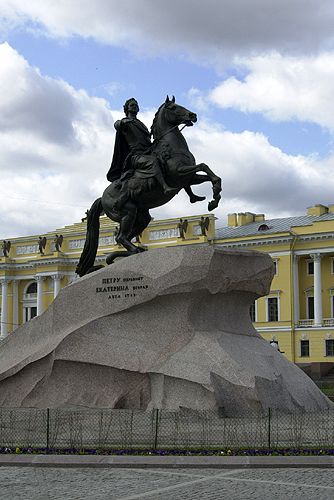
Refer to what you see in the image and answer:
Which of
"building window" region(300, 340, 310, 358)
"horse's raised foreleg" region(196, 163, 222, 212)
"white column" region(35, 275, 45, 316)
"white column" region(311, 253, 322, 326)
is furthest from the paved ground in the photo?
"white column" region(35, 275, 45, 316)

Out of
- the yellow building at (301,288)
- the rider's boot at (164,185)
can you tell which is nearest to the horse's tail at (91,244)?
the rider's boot at (164,185)

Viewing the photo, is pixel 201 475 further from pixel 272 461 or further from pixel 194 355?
pixel 194 355

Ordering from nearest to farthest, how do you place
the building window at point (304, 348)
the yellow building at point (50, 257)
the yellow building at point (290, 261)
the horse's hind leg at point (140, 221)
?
the horse's hind leg at point (140, 221) → the yellow building at point (290, 261) → the building window at point (304, 348) → the yellow building at point (50, 257)

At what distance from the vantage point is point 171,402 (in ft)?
42.6

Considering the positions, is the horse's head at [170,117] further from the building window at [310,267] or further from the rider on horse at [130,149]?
the building window at [310,267]

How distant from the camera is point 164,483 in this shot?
27.6ft

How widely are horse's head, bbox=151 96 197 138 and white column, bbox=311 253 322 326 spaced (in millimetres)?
44241

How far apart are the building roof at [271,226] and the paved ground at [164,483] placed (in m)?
50.2

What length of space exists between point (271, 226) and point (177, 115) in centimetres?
4901

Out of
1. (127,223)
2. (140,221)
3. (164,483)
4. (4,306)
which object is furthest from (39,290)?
(164,483)

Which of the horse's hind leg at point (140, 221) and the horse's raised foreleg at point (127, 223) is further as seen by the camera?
the horse's hind leg at point (140, 221)

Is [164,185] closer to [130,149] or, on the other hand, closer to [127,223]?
[127,223]

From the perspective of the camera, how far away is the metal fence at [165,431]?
10391 mm

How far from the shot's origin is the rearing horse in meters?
14.4
